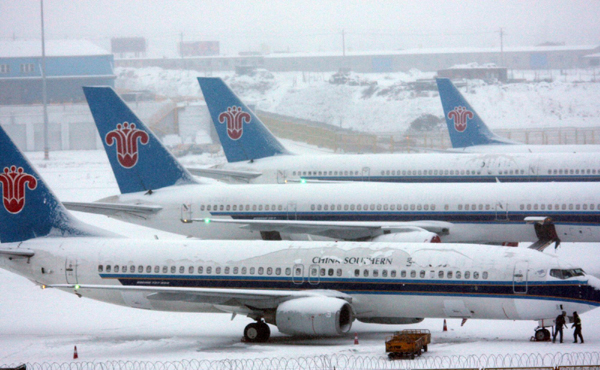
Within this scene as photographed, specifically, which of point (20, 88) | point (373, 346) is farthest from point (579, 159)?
point (20, 88)

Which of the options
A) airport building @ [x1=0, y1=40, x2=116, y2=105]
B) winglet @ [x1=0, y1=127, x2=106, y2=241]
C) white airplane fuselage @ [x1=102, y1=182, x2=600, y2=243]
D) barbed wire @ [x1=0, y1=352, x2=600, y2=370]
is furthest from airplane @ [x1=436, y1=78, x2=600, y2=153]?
airport building @ [x1=0, y1=40, x2=116, y2=105]

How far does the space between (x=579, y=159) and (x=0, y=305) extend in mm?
32490

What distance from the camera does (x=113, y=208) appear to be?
42875 millimetres


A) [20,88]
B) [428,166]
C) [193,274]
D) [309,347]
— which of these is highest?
[20,88]

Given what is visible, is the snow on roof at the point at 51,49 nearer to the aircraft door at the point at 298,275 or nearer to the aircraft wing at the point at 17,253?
the aircraft wing at the point at 17,253

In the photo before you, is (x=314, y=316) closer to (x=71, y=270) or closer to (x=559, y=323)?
(x=559, y=323)

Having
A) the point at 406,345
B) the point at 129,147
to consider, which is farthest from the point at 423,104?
the point at 406,345

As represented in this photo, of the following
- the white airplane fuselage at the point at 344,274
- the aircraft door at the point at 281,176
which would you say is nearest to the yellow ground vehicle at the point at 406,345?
the white airplane fuselage at the point at 344,274

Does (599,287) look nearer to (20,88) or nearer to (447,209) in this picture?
(447,209)

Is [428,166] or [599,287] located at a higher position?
[428,166]

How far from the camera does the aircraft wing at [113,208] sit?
4150cm

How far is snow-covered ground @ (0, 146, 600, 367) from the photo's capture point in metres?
27.2

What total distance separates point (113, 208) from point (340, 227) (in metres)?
11.0

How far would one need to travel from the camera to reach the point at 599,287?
28172 mm
